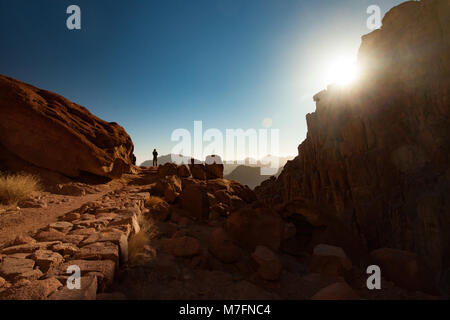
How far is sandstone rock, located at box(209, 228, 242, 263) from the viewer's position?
3246 mm

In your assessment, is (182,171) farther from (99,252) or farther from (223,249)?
(99,252)

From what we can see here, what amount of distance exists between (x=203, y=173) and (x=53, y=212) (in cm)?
978

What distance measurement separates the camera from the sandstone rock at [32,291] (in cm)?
178

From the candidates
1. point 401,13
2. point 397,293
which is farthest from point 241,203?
point 401,13

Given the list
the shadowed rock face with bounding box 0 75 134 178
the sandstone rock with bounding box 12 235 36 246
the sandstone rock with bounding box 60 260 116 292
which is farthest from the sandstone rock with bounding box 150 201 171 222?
the shadowed rock face with bounding box 0 75 134 178

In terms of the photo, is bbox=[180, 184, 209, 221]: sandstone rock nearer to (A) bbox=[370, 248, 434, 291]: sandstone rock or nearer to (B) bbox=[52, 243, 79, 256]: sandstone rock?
(B) bbox=[52, 243, 79, 256]: sandstone rock

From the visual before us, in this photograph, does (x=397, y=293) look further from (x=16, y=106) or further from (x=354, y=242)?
(x=16, y=106)

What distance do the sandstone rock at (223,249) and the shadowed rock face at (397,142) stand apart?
18.9 meters

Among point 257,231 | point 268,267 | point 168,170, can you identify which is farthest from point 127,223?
point 168,170

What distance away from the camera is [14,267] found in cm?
228

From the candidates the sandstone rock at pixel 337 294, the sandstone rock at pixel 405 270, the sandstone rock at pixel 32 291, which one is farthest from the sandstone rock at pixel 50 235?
the sandstone rock at pixel 405 270

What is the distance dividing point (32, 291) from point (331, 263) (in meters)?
3.97

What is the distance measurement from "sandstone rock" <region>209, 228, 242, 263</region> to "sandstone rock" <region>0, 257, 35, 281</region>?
2.40 meters

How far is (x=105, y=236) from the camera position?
307 centimetres
